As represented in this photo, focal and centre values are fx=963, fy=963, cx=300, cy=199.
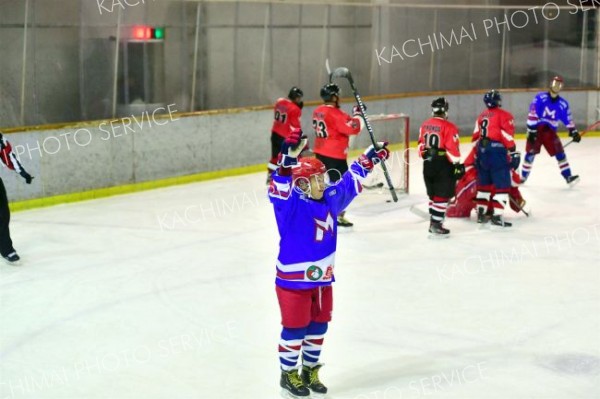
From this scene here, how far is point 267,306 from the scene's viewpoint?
6316 millimetres

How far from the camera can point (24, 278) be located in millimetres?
7133

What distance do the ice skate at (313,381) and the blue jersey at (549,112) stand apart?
648 cm

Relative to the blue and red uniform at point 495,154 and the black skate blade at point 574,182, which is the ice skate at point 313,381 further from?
the black skate blade at point 574,182

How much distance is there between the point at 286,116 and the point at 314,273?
19.4ft

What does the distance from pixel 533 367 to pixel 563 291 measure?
5.44ft

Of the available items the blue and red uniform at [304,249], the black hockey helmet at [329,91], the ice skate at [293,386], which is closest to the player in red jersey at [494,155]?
the black hockey helmet at [329,91]

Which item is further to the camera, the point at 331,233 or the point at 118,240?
the point at 118,240

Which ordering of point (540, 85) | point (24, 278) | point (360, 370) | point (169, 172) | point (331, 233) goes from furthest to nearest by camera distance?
point (540, 85) → point (169, 172) → point (24, 278) → point (360, 370) → point (331, 233)

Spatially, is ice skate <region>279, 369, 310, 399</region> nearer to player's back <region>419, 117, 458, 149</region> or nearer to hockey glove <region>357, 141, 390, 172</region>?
hockey glove <region>357, 141, 390, 172</region>

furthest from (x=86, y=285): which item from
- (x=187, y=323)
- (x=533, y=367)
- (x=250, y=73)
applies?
(x=250, y=73)

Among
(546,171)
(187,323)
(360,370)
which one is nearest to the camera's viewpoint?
(360,370)

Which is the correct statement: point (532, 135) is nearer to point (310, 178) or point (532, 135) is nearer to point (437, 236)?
point (437, 236)

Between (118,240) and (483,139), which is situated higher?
(483,139)

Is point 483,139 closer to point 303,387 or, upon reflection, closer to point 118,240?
point 118,240
